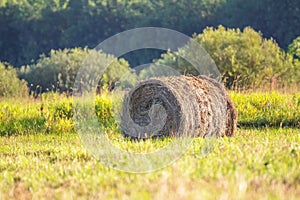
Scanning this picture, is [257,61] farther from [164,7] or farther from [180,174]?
[164,7]

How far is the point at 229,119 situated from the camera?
13.6 m

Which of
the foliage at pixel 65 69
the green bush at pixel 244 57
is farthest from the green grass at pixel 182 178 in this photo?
the foliage at pixel 65 69

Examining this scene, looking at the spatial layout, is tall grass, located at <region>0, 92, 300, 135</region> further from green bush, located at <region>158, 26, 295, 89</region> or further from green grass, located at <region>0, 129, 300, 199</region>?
green bush, located at <region>158, 26, 295, 89</region>

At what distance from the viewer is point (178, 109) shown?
1267 cm

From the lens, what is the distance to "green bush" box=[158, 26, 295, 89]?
99.3ft

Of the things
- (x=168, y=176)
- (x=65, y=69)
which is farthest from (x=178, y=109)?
(x=65, y=69)

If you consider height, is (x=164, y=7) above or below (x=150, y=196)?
above

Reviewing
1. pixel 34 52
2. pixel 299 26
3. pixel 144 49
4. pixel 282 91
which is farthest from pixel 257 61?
pixel 34 52

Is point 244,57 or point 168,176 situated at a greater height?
point 244,57

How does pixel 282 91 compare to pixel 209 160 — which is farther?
pixel 282 91

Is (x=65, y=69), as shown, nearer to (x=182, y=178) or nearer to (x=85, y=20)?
(x=85, y=20)

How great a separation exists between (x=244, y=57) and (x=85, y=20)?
123ft

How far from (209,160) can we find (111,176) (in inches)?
51.9

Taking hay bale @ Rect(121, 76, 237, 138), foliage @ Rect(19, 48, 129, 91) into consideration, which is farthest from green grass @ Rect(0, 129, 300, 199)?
foliage @ Rect(19, 48, 129, 91)
